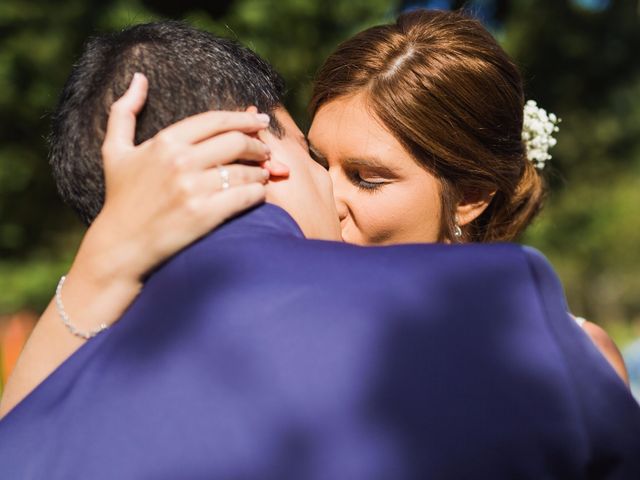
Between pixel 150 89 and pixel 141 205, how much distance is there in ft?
0.90

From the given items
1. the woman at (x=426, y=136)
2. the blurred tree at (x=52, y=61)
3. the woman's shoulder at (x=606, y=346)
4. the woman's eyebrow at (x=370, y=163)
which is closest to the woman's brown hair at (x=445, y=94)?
the woman at (x=426, y=136)

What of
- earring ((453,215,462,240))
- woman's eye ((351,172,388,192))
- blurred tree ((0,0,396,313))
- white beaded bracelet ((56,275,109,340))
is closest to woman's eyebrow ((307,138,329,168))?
woman's eye ((351,172,388,192))

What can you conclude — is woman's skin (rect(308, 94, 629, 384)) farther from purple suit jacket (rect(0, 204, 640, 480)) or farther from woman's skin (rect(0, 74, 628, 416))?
purple suit jacket (rect(0, 204, 640, 480))

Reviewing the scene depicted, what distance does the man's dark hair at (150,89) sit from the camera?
1844 millimetres

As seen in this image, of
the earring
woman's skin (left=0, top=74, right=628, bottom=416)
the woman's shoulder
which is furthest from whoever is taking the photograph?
the earring

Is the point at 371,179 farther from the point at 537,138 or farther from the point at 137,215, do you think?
the point at 137,215

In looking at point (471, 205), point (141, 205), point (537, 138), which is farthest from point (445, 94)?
point (141, 205)

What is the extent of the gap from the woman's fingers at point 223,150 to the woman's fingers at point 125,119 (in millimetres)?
165

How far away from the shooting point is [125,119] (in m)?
1.79

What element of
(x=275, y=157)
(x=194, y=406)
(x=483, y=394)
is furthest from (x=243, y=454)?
(x=275, y=157)

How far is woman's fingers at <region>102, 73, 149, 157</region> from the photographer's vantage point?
1788 millimetres

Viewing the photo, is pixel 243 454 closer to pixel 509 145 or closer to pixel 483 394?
pixel 483 394

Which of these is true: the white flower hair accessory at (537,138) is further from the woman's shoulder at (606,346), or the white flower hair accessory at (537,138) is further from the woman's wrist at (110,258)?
the woman's wrist at (110,258)

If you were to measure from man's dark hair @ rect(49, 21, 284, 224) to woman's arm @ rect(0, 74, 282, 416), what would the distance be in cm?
6
